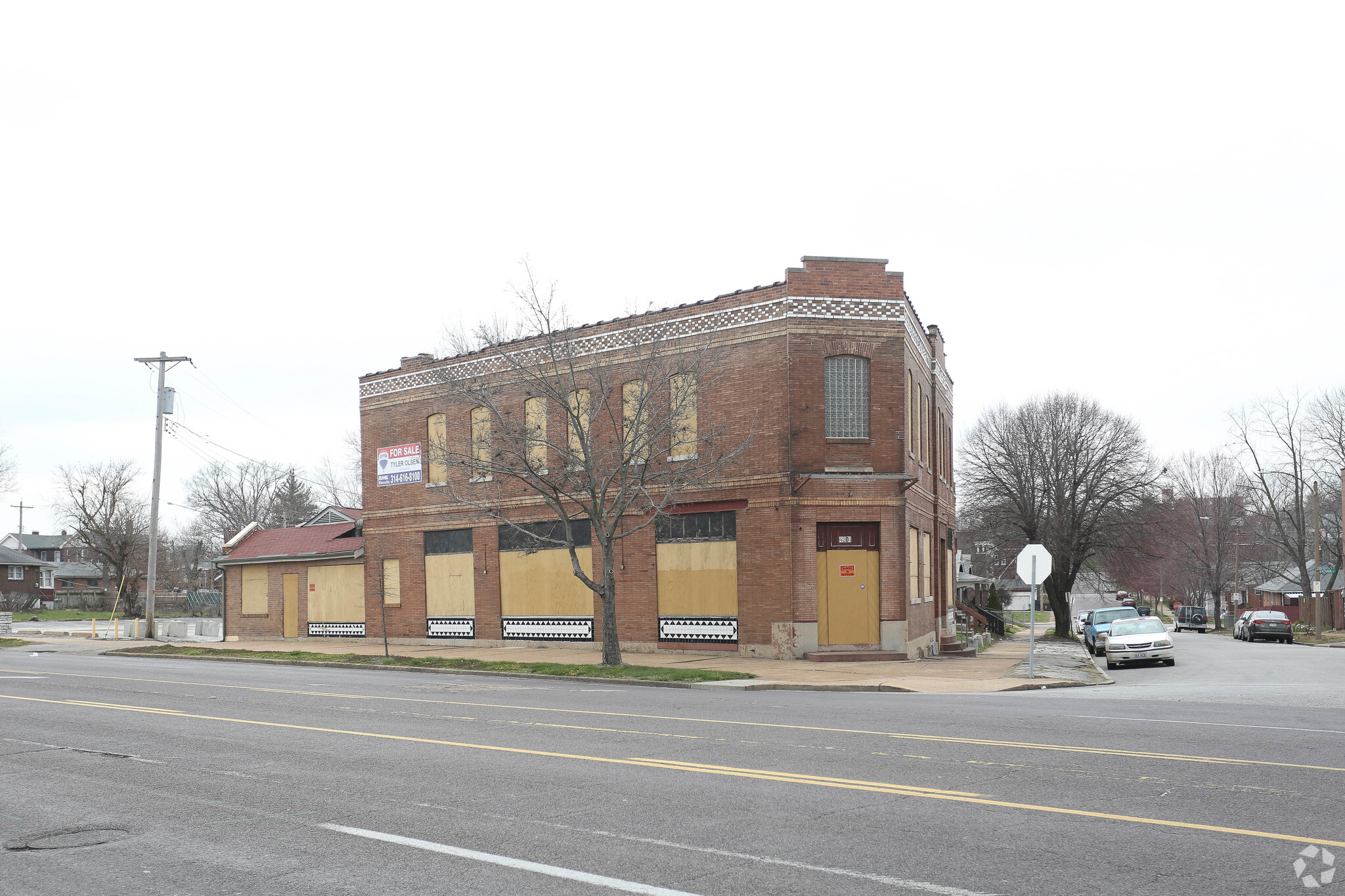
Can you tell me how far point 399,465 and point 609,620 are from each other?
1365cm

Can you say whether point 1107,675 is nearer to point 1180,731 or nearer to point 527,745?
point 1180,731

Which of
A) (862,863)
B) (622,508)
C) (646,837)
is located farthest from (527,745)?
(622,508)

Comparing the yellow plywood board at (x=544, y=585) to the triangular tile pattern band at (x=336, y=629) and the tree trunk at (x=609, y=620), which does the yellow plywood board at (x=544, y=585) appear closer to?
the tree trunk at (x=609, y=620)

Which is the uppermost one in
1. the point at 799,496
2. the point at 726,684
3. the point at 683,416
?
the point at 683,416

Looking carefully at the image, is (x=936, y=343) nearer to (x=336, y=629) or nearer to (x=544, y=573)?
(x=544, y=573)

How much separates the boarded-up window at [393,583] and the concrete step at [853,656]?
1497 centimetres

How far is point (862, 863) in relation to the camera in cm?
646

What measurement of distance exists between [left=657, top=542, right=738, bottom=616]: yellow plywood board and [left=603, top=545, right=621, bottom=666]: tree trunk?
13.5ft

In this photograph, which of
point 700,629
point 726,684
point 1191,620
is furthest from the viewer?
point 1191,620

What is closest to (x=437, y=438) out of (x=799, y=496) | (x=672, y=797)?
(x=799, y=496)

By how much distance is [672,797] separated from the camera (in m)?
8.57

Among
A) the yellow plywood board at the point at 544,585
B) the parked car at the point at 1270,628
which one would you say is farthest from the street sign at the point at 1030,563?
the parked car at the point at 1270,628

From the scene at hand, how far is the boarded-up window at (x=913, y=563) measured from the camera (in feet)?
86.5

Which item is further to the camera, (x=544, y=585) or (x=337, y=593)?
(x=337, y=593)
